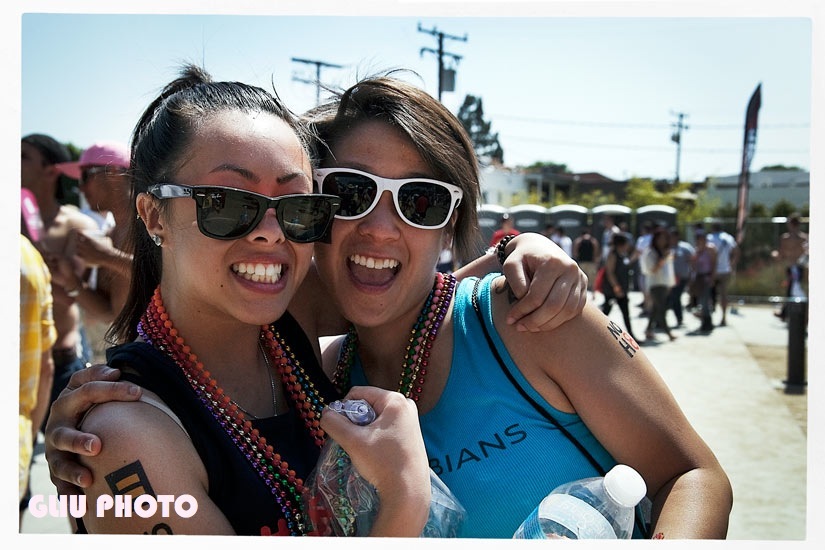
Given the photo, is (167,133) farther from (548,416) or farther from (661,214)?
(661,214)

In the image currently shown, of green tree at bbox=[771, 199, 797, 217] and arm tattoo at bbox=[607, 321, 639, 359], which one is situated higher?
green tree at bbox=[771, 199, 797, 217]

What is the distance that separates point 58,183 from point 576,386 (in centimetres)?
400

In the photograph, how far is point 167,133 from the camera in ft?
5.43

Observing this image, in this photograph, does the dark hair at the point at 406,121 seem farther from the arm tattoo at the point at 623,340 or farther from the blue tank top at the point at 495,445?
the arm tattoo at the point at 623,340

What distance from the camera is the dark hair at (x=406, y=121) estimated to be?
1.95m

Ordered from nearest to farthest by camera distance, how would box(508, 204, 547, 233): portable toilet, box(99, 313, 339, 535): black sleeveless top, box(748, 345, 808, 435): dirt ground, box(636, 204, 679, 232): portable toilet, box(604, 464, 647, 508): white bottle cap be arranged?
box(99, 313, 339, 535): black sleeveless top, box(604, 464, 647, 508): white bottle cap, box(748, 345, 808, 435): dirt ground, box(636, 204, 679, 232): portable toilet, box(508, 204, 547, 233): portable toilet

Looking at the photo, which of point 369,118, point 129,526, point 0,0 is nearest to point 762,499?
point 369,118

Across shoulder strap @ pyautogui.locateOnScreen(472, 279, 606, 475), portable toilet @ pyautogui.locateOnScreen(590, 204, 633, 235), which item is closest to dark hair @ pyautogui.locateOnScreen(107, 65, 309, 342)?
shoulder strap @ pyautogui.locateOnScreen(472, 279, 606, 475)

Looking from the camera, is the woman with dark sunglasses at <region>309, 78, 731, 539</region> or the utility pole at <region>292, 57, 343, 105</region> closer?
the woman with dark sunglasses at <region>309, 78, 731, 539</region>

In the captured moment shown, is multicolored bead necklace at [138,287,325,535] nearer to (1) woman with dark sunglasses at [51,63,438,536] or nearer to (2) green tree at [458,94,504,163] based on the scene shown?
(1) woman with dark sunglasses at [51,63,438,536]

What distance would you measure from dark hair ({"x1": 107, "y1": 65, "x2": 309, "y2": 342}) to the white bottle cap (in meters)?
1.05

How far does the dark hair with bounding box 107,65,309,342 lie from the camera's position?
1.64 metres

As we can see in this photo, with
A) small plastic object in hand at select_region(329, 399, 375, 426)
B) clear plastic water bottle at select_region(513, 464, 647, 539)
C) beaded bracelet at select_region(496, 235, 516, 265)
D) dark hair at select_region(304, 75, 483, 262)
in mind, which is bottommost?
clear plastic water bottle at select_region(513, 464, 647, 539)

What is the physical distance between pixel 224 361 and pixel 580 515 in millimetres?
949
